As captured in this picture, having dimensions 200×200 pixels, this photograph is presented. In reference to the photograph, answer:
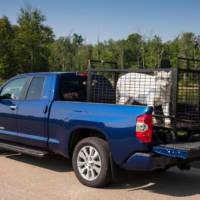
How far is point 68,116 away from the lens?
21.6 feet

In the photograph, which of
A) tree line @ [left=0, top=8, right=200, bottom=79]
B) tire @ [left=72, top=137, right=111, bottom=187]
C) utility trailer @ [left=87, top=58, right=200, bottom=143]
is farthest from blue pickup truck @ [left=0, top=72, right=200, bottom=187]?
tree line @ [left=0, top=8, right=200, bottom=79]

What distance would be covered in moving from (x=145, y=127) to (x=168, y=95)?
81 centimetres

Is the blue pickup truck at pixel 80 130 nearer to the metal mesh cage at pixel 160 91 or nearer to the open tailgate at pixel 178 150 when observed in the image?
the open tailgate at pixel 178 150

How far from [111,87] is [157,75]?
50.8 inches

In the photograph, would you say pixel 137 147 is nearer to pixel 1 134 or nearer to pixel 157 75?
pixel 157 75

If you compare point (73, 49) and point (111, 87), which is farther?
point (73, 49)

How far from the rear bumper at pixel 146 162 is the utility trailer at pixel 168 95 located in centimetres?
29

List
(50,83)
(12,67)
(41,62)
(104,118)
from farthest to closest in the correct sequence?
1. (41,62)
2. (12,67)
3. (50,83)
4. (104,118)

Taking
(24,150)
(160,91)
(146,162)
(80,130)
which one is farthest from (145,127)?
(24,150)

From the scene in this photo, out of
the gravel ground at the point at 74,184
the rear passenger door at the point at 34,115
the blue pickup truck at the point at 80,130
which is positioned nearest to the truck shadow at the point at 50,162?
the gravel ground at the point at 74,184

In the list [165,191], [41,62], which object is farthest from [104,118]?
[41,62]

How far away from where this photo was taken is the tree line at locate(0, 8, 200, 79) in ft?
162

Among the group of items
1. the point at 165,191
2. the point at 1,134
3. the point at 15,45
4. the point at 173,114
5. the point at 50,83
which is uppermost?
the point at 15,45

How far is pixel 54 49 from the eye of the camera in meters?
60.0
